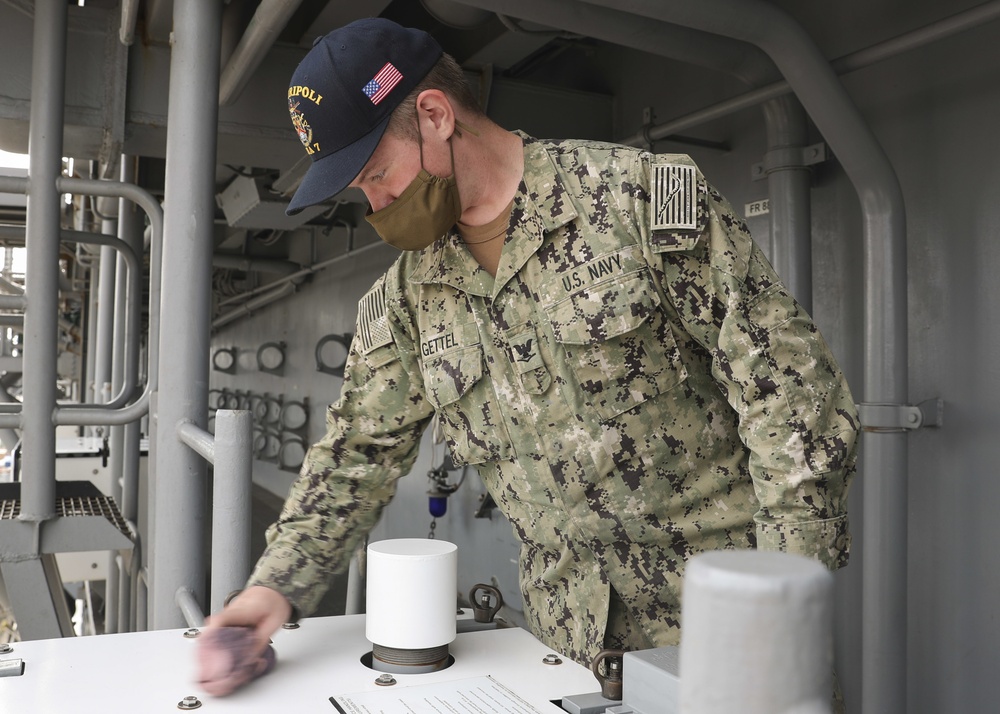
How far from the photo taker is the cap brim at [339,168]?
115 cm

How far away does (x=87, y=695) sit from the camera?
0.82m

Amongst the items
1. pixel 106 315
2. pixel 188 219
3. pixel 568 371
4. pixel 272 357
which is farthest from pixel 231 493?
pixel 272 357

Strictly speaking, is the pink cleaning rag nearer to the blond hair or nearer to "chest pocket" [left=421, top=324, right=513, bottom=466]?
"chest pocket" [left=421, top=324, right=513, bottom=466]

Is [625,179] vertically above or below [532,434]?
above

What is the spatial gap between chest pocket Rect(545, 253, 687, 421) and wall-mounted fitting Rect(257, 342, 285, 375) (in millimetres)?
7415

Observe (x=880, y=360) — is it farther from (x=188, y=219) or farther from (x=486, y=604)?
(x=188, y=219)

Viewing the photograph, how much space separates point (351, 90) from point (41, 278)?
1683 mm

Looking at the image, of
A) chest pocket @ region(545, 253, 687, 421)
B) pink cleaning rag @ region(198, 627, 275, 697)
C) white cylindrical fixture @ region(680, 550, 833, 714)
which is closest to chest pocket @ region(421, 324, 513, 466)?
chest pocket @ region(545, 253, 687, 421)

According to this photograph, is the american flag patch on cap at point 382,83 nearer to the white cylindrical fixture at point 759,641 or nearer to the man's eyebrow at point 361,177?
the man's eyebrow at point 361,177

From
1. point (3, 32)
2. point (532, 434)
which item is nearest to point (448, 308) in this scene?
point (532, 434)

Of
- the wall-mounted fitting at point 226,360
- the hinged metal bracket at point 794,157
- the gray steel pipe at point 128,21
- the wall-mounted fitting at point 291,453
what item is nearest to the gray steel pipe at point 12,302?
the gray steel pipe at point 128,21

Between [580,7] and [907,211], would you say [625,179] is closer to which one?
[580,7]

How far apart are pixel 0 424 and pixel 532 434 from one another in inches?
71.4

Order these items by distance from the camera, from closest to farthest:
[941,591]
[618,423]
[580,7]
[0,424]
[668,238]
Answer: [668,238], [618,423], [580,7], [941,591], [0,424]
